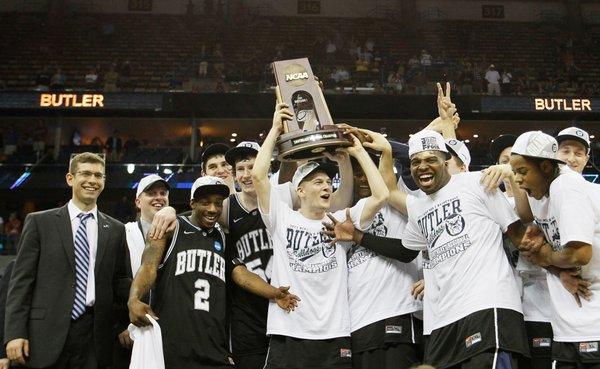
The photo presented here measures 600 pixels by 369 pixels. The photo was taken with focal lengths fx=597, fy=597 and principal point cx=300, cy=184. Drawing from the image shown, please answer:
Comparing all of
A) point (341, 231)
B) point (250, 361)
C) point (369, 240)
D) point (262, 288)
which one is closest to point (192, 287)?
point (262, 288)

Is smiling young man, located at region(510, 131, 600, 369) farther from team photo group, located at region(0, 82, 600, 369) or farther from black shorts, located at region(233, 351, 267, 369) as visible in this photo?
black shorts, located at region(233, 351, 267, 369)

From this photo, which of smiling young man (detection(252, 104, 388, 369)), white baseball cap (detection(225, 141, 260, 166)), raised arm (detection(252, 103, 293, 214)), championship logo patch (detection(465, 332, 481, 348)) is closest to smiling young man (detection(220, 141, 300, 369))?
white baseball cap (detection(225, 141, 260, 166))

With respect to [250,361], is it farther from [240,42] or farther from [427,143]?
[240,42]

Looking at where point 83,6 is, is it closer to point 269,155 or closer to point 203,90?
point 203,90

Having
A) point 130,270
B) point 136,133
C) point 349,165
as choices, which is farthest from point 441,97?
point 136,133

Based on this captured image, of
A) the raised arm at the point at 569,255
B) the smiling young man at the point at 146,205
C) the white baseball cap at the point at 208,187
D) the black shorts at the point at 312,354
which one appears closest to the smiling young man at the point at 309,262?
the black shorts at the point at 312,354

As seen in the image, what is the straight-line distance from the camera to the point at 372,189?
152 inches

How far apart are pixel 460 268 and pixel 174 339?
178 centimetres

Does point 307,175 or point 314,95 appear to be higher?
point 314,95

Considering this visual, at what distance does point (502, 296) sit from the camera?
10.6 feet

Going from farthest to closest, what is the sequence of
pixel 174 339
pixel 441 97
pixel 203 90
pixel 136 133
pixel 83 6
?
pixel 83 6 → pixel 136 133 → pixel 203 90 → pixel 441 97 → pixel 174 339

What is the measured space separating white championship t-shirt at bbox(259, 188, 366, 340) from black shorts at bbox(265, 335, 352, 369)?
0.14 feet

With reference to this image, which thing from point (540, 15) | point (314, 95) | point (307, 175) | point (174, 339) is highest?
point (540, 15)

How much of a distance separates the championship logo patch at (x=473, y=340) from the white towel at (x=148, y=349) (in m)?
1.74
